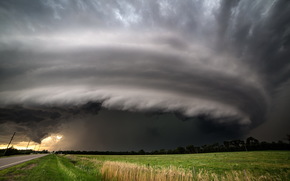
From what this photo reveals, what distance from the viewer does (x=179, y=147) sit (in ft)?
581

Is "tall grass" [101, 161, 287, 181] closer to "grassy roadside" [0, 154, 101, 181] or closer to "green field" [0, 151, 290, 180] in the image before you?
"green field" [0, 151, 290, 180]

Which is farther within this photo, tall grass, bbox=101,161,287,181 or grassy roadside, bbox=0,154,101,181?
grassy roadside, bbox=0,154,101,181

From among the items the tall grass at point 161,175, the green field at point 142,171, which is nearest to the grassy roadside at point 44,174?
the green field at point 142,171

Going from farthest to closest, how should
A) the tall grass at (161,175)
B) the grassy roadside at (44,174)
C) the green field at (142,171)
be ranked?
the grassy roadside at (44,174) → the green field at (142,171) → the tall grass at (161,175)

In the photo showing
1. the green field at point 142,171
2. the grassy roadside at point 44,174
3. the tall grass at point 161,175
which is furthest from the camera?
the grassy roadside at point 44,174

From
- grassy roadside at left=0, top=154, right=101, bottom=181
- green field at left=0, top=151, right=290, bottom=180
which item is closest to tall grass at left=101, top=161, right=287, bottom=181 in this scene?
green field at left=0, top=151, right=290, bottom=180

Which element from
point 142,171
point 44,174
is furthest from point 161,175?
point 44,174

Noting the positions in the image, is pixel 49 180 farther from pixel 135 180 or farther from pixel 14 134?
pixel 14 134

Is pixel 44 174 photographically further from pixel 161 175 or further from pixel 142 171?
pixel 161 175

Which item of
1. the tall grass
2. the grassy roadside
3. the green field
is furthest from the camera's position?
the grassy roadside

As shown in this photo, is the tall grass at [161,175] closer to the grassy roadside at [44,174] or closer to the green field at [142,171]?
the green field at [142,171]

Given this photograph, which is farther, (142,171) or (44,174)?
(44,174)

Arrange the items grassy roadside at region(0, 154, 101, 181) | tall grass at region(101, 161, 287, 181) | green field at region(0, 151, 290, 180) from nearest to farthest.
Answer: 1. tall grass at region(101, 161, 287, 181)
2. green field at region(0, 151, 290, 180)
3. grassy roadside at region(0, 154, 101, 181)

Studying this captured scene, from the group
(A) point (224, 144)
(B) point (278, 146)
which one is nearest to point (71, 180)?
(B) point (278, 146)
